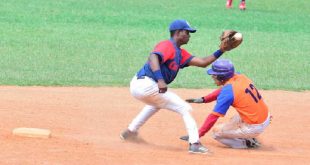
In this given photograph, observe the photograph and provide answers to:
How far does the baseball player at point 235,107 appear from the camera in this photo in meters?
9.09

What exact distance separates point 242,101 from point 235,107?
0.44ft

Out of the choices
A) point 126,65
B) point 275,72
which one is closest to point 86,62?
point 126,65

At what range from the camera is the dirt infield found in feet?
27.8

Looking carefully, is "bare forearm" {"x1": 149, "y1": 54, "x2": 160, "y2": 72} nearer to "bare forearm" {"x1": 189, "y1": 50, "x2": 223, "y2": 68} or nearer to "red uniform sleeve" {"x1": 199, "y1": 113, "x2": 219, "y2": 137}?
"bare forearm" {"x1": 189, "y1": 50, "x2": 223, "y2": 68}

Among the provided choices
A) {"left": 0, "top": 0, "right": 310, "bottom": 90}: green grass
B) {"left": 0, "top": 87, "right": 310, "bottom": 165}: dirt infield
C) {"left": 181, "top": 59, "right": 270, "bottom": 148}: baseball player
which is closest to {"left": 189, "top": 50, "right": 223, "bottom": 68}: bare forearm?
{"left": 181, "top": 59, "right": 270, "bottom": 148}: baseball player

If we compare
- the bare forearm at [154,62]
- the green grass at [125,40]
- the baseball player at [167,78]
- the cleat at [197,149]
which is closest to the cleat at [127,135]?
the baseball player at [167,78]

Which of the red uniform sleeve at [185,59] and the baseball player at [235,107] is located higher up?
the red uniform sleeve at [185,59]

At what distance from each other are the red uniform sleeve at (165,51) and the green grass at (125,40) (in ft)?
16.0

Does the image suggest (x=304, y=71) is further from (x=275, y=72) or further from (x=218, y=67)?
(x=218, y=67)

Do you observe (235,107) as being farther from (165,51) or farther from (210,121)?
(165,51)

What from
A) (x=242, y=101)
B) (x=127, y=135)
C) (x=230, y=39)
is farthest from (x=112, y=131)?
(x=230, y=39)

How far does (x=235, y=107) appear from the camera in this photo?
9250mm

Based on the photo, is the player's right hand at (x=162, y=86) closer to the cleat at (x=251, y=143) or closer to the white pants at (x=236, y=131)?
the white pants at (x=236, y=131)

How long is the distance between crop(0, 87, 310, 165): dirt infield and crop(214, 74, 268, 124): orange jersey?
1.41 feet
